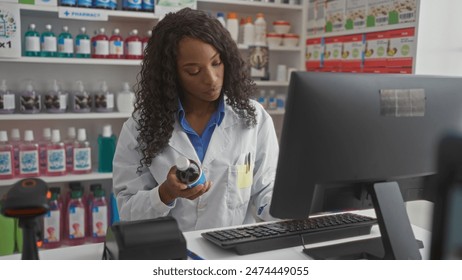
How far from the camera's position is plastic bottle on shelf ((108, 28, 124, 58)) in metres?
2.82

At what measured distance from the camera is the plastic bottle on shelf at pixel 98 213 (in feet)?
9.52

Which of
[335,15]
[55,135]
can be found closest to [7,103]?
[55,135]

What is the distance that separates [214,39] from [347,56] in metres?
1.78

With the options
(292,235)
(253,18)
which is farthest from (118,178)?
(253,18)

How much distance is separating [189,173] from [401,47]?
190 centimetres

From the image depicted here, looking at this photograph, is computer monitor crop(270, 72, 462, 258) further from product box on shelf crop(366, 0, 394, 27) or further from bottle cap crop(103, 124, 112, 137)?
bottle cap crop(103, 124, 112, 137)

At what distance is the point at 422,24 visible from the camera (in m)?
2.48

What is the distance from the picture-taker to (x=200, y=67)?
4.70ft

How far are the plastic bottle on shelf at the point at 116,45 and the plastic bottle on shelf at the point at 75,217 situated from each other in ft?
2.86

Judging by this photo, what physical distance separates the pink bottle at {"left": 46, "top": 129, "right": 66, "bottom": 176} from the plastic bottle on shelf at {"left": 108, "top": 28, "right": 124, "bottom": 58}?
597 millimetres

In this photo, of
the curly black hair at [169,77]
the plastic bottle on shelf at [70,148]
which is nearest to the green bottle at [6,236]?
the plastic bottle on shelf at [70,148]
